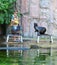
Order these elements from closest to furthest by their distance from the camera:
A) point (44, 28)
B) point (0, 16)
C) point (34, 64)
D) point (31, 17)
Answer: point (34, 64) < point (0, 16) < point (44, 28) < point (31, 17)

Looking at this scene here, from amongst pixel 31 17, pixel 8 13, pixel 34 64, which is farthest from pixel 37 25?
pixel 34 64

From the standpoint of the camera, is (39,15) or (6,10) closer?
(6,10)

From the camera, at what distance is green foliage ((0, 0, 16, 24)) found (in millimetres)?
18750

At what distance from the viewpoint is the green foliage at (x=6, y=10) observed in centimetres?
1875

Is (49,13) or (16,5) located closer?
(16,5)

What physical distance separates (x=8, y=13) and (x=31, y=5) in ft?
10.1

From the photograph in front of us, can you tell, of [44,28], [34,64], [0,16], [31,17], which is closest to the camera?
[34,64]

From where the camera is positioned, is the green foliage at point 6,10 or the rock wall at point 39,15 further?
the rock wall at point 39,15

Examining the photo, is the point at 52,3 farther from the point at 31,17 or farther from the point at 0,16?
the point at 0,16

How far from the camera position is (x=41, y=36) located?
2123 cm

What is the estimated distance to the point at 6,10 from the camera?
19.5 metres

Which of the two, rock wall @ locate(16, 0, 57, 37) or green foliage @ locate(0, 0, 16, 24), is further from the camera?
rock wall @ locate(16, 0, 57, 37)

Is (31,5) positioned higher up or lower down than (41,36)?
higher up

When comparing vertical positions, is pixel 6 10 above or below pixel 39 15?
above
